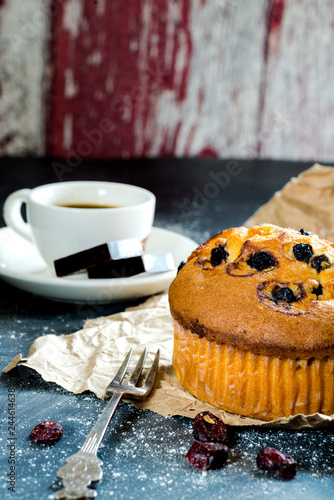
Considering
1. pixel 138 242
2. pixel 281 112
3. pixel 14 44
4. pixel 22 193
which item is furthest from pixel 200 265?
pixel 281 112

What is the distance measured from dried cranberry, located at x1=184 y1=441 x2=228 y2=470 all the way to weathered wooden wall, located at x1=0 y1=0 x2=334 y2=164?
218 cm

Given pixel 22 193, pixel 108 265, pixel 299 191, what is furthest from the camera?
pixel 299 191

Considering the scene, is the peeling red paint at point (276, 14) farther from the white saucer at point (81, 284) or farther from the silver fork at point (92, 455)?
the silver fork at point (92, 455)

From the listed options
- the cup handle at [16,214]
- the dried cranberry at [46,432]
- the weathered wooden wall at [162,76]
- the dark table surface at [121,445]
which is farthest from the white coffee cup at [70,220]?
the weathered wooden wall at [162,76]

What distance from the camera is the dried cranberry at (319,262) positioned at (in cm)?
127

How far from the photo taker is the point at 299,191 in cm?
218

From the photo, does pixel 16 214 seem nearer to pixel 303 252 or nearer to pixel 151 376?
pixel 151 376

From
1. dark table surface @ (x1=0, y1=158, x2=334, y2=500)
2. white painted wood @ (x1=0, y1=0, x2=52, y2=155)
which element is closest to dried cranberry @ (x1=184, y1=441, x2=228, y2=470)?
dark table surface @ (x1=0, y1=158, x2=334, y2=500)

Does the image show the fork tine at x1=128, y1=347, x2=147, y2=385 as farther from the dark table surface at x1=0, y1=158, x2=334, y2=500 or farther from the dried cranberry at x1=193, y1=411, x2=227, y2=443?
the dried cranberry at x1=193, y1=411, x2=227, y2=443

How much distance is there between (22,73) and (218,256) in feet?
6.94

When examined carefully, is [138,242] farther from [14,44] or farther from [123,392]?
[14,44]

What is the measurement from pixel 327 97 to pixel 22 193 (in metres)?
2.22

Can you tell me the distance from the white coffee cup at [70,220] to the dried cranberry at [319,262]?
58 centimetres

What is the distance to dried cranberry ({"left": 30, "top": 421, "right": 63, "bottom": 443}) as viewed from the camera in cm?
103
